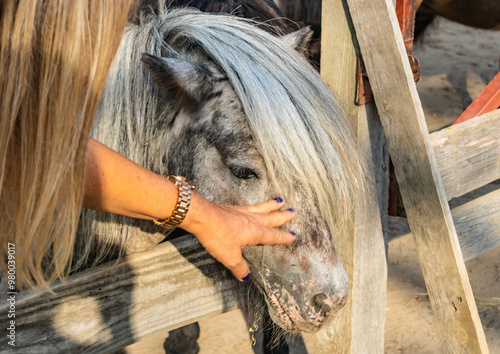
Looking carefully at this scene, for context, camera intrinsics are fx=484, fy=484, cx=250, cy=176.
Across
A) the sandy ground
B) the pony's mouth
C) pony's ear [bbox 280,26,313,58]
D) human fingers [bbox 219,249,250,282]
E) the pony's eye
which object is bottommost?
the sandy ground

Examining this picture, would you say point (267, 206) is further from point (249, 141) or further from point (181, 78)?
point (181, 78)

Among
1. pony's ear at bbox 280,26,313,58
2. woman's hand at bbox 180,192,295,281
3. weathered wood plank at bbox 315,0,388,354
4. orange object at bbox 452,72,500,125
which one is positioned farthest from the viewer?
orange object at bbox 452,72,500,125

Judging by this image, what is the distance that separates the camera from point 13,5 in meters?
0.65

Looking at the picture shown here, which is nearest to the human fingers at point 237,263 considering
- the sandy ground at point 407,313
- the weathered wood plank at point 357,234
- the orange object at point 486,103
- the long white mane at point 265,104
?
the long white mane at point 265,104

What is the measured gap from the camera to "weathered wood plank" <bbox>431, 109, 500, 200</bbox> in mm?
1370

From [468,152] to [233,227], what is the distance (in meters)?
0.86

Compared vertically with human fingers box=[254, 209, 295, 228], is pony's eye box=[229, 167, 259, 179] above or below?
above

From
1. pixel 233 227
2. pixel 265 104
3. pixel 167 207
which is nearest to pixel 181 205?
pixel 167 207

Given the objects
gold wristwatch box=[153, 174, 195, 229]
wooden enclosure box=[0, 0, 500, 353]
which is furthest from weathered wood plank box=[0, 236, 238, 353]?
gold wristwatch box=[153, 174, 195, 229]

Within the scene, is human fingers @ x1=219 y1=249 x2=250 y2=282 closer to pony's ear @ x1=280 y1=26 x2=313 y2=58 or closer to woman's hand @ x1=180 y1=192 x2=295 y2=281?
woman's hand @ x1=180 y1=192 x2=295 y2=281

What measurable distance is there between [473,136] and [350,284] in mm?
587

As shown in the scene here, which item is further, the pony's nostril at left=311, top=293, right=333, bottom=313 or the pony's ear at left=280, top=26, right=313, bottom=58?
the pony's ear at left=280, top=26, right=313, bottom=58

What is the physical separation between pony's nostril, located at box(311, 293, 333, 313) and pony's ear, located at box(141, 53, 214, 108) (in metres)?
0.58

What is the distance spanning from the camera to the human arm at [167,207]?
2.65ft
